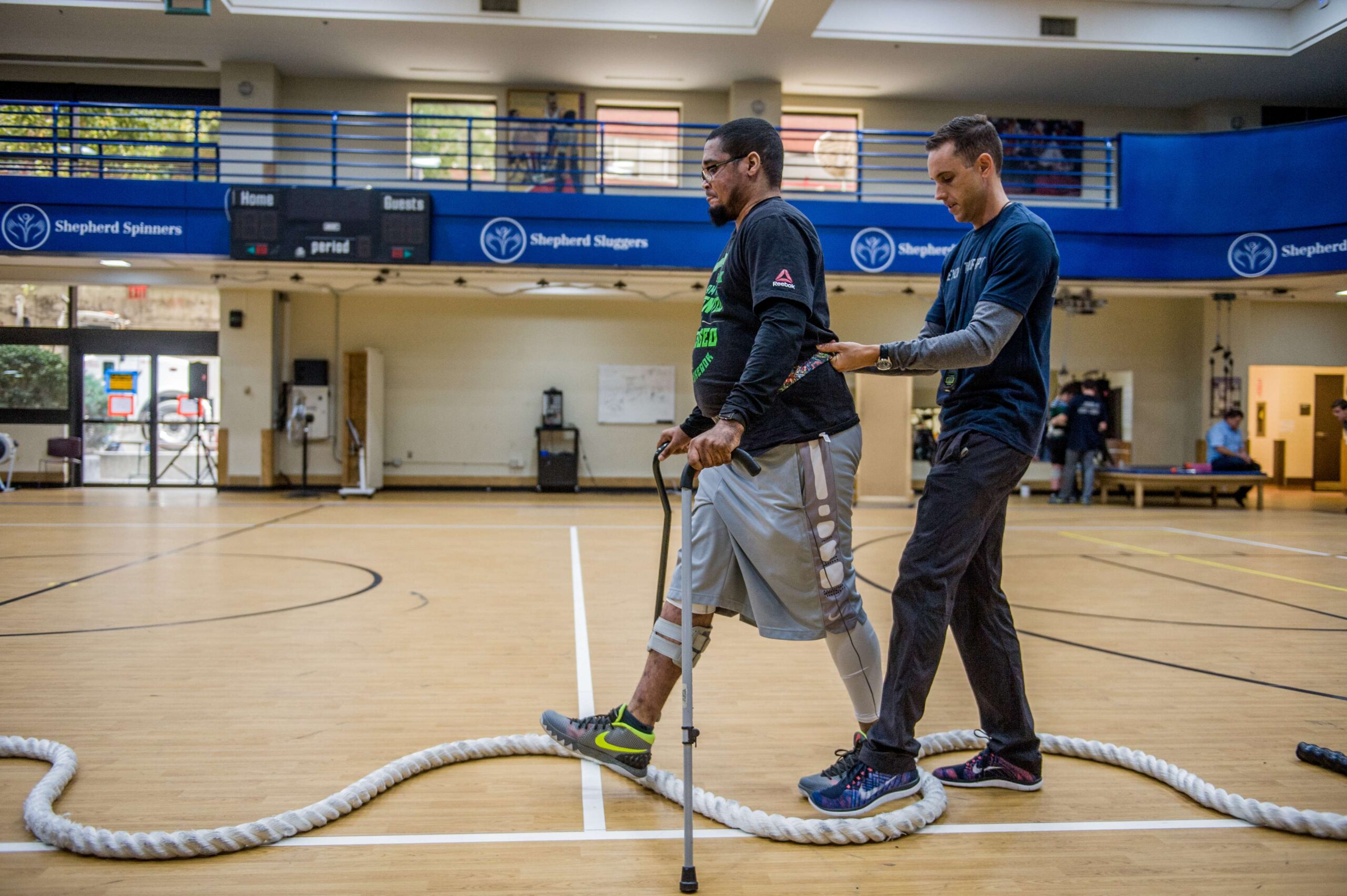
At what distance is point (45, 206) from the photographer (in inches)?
420

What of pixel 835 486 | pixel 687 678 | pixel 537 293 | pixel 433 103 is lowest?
pixel 687 678

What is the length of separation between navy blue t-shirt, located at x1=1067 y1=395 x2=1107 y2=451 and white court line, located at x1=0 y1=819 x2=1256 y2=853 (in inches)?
425

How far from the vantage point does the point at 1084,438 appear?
12172mm

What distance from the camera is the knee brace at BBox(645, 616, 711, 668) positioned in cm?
224

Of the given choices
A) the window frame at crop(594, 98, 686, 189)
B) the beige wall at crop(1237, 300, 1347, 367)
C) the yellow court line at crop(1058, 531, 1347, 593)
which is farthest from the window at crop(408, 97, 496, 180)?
the beige wall at crop(1237, 300, 1347, 367)

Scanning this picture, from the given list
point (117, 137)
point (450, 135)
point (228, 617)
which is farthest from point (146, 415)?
point (228, 617)

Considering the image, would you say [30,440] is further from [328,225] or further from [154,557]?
[154,557]

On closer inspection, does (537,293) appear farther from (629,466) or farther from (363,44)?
(363,44)

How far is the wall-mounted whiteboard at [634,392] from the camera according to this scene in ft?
A: 46.6

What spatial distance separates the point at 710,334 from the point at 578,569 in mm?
4171

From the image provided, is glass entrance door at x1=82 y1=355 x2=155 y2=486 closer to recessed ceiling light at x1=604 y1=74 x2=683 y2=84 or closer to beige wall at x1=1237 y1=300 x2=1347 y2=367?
recessed ceiling light at x1=604 y1=74 x2=683 y2=84

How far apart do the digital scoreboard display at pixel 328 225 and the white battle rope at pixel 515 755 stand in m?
9.08

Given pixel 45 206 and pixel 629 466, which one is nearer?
pixel 45 206

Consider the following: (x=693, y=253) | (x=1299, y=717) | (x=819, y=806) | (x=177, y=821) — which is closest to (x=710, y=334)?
(x=819, y=806)
